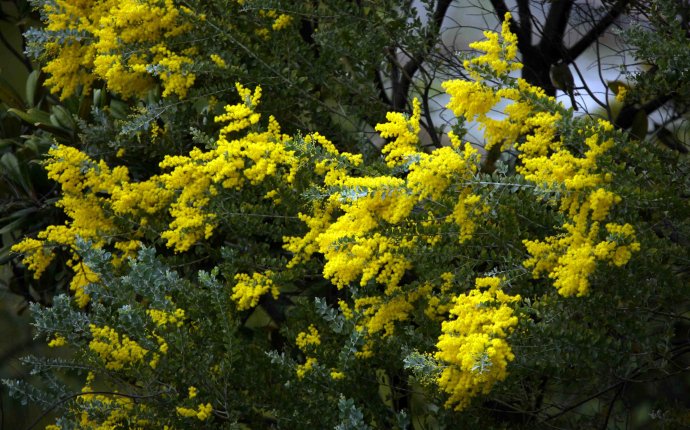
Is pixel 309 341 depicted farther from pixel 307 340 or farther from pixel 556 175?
pixel 556 175

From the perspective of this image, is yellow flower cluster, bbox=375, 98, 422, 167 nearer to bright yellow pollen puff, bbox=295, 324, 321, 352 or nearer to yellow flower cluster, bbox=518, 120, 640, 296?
yellow flower cluster, bbox=518, 120, 640, 296

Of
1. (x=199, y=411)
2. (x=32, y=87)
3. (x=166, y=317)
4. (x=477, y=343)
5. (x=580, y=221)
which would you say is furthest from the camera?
(x=32, y=87)

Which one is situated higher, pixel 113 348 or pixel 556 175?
pixel 113 348

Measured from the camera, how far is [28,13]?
5.96 m

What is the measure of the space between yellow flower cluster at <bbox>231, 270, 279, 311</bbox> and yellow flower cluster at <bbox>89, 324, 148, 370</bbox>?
406 millimetres

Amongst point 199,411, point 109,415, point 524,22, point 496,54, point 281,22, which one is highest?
point 281,22

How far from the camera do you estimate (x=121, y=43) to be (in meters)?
4.21

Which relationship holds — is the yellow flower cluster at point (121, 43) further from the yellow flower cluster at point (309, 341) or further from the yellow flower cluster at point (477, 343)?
the yellow flower cluster at point (477, 343)

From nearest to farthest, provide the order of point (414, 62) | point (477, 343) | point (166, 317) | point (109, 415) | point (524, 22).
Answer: point (477, 343) → point (166, 317) → point (109, 415) → point (414, 62) → point (524, 22)

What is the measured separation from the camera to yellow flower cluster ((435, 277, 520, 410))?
237 cm

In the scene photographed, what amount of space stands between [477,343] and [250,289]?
1.24 m

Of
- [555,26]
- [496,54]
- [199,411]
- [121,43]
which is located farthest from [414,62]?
[199,411]

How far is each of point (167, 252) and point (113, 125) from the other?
71 cm

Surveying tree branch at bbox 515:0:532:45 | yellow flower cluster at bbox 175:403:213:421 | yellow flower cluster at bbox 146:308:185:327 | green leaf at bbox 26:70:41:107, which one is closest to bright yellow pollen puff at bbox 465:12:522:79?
yellow flower cluster at bbox 146:308:185:327
